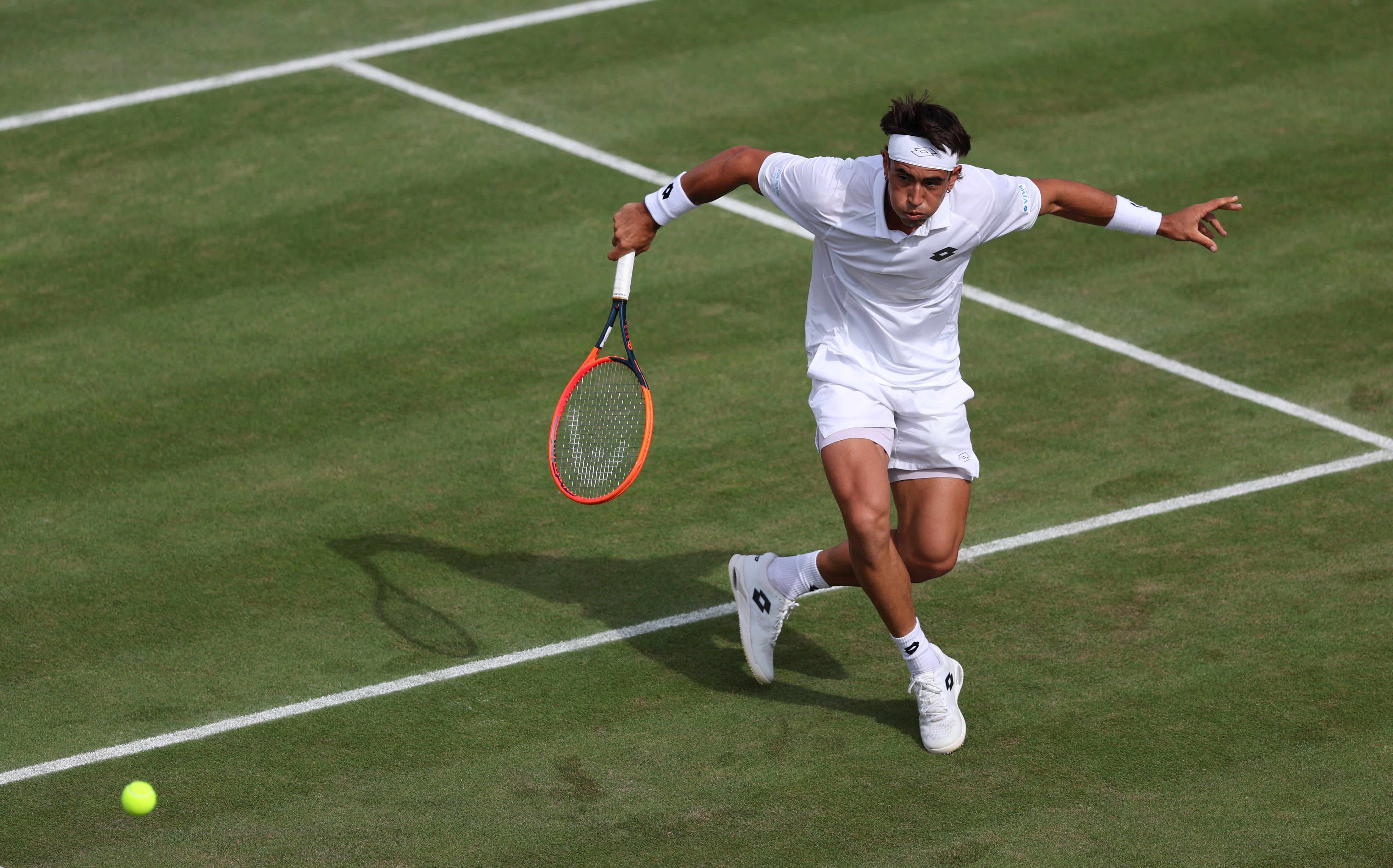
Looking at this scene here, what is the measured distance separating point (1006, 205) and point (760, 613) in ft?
6.61

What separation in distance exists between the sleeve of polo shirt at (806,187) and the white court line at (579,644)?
206 cm

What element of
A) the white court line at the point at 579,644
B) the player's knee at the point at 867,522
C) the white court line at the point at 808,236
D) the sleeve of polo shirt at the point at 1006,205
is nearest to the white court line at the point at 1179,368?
the white court line at the point at 808,236

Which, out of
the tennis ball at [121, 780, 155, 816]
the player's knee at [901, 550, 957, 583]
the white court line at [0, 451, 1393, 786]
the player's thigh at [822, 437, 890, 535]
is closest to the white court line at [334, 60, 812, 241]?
the white court line at [0, 451, 1393, 786]

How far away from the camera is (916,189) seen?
6660 millimetres

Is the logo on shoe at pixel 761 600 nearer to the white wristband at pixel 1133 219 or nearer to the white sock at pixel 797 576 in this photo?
the white sock at pixel 797 576

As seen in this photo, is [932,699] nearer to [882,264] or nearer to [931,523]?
[931,523]

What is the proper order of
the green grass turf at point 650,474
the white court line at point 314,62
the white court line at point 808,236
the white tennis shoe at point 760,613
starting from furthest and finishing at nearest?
the white court line at point 314,62 → the white court line at point 808,236 → the white tennis shoe at point 760,613 → the green grass turf at point 650,474

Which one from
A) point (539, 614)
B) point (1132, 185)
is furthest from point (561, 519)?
point (1132, 185)

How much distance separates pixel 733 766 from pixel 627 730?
1.65 ft

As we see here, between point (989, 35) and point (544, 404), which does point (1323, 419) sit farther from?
point (989, 35)

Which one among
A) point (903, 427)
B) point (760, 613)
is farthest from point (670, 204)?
point (760, 613)

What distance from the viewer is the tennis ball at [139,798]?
21.4ft

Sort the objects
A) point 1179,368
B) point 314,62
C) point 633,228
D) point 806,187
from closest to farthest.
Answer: point 806,187
point 633,228
point 1179,368
point 314,62

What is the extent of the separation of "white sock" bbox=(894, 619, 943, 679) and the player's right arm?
1887mm
